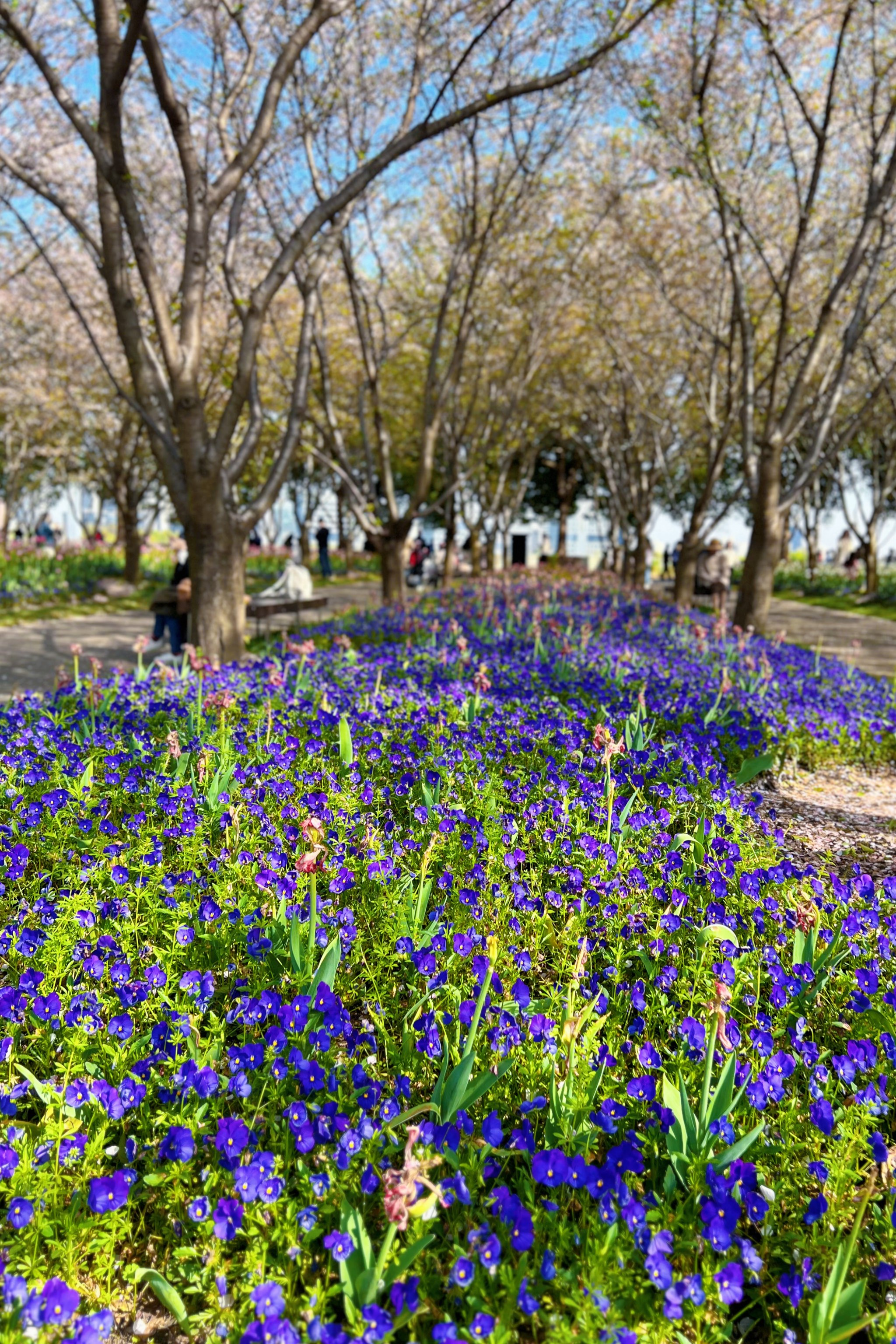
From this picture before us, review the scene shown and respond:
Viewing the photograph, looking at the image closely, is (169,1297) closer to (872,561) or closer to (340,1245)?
(340,1245)

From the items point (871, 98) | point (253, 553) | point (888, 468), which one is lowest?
point (253, 553)

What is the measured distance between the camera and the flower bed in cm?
162

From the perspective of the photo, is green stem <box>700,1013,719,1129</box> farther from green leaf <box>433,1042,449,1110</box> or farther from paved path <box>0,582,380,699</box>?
paved path <box>0,582,380,699</box>

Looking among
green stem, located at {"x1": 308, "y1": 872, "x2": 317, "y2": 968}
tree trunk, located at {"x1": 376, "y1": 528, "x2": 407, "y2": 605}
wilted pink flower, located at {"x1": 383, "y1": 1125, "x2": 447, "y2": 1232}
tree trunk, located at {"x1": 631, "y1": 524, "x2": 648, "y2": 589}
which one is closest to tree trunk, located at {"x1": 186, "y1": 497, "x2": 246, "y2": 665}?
tree trunk, located at {"x1": 376, "y1": 528, "x2": 407, "y2": 605}

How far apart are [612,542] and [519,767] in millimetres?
26218

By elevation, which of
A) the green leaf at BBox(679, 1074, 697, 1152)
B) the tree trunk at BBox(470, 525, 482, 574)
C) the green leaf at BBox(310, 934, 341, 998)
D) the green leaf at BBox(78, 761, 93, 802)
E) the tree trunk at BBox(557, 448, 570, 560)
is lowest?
the green leaf at BBox(679, 1074, 697, 1152)

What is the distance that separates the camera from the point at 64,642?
1180cm

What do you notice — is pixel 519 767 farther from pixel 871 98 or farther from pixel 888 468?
pixel 888 468

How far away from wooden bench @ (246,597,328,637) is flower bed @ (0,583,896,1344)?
272 inches

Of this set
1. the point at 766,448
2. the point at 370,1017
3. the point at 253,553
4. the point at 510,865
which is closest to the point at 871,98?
the point at 766,448

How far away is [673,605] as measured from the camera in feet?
41.4

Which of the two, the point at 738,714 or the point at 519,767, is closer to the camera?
the point at 519,767

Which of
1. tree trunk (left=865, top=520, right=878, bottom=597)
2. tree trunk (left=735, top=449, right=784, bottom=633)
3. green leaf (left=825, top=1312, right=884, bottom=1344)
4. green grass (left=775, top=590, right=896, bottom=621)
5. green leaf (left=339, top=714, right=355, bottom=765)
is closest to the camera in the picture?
green leaf (left=825, top=1312, right=884, bottom=1344)

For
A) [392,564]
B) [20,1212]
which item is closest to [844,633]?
[392,564]
